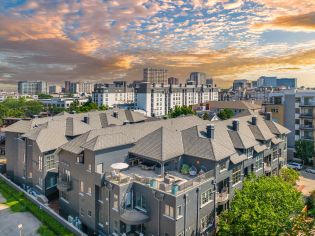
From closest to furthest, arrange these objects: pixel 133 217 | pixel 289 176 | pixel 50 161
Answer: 1. pixel 133 217
2. pixel 50 161
3. pixel 289 176

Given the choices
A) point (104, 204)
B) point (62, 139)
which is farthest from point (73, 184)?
point (62, 139)

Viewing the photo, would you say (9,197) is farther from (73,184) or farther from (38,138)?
(73,184)

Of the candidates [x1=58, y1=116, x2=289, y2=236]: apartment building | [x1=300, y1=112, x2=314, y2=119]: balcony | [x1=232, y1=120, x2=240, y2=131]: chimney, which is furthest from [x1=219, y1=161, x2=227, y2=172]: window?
[x1=300, y1=112, x2=314, y2=119]: balcony

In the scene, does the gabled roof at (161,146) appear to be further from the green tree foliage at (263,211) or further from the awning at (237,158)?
the green tree foliage at (263,211)

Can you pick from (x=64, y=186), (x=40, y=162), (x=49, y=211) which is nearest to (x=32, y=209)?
(x=49, y=211)

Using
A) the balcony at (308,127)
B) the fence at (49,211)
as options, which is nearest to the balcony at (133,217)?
the fence at (49,211)

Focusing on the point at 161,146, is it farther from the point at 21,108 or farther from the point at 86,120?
the point at 21,108
